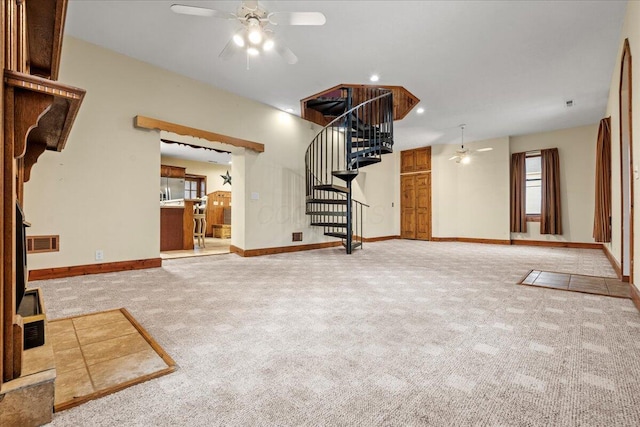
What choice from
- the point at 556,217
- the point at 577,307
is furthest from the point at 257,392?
the point at 556,217

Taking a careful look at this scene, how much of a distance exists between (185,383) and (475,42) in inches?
170

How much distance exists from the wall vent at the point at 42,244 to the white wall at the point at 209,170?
629cm

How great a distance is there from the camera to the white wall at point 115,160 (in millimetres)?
3309

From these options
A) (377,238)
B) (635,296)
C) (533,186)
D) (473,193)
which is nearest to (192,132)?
(635,296)

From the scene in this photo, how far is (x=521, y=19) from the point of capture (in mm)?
3053

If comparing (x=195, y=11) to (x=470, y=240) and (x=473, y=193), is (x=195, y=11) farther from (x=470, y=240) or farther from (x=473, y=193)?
(x=470, y=240)

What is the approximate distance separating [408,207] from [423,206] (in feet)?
1.58

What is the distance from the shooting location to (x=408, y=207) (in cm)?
898

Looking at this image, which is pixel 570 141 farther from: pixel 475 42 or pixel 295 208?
pixel 295 208

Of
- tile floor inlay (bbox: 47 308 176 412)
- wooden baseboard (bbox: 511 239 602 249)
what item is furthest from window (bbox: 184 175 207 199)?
wooden baseboard (bbox: 511 239 602 249)

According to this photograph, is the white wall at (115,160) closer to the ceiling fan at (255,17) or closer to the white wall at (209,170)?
the ceiling fan at (255,17)

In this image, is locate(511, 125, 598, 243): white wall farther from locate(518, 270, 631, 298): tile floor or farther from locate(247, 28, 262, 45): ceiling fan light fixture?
locate(247, 28, 262, 45): ceiling fan light fixture

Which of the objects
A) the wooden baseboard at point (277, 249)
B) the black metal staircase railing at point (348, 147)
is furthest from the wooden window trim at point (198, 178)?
the black metal staircase railing at point (348, 147)

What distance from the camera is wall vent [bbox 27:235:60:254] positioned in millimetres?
Result: 3121
